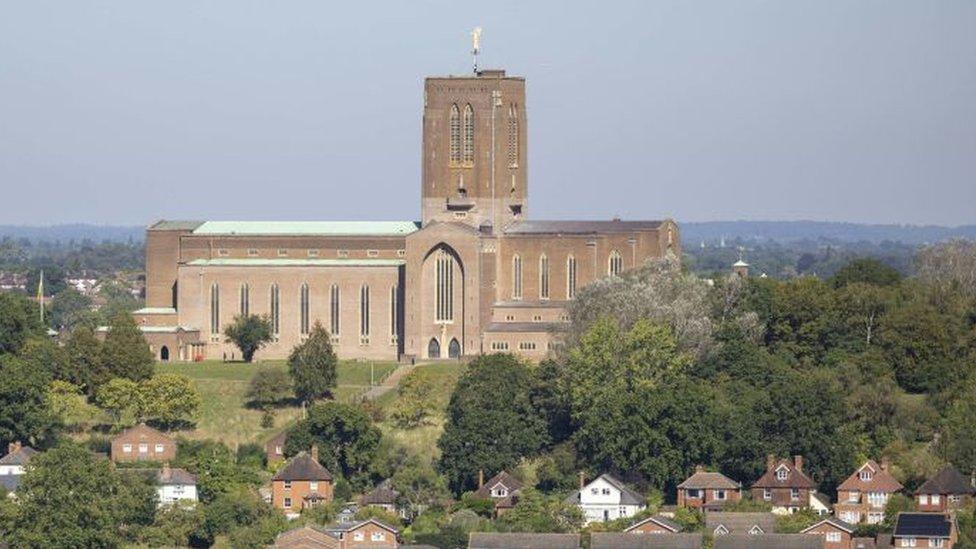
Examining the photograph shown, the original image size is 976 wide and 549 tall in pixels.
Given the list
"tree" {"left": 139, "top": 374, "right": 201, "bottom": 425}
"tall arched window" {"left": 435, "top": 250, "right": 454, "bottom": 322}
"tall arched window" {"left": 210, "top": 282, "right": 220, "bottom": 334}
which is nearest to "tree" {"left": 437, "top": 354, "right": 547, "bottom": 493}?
"tree" {"left": 139, "top": 374, "right": 201, "bottom": 425}

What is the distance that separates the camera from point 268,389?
9944 centimetres

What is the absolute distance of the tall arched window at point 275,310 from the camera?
113 meters

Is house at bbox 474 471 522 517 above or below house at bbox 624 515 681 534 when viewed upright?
above

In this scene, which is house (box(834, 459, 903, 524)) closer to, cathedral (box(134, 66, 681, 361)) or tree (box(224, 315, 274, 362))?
cathedral (box(134, 66, 681, 361))

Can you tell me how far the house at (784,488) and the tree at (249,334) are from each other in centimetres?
3011

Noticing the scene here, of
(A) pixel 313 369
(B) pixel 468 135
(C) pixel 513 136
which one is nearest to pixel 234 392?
(A) pixel 313 369

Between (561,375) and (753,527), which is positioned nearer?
(753,527)

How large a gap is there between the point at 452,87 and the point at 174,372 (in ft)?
58.2

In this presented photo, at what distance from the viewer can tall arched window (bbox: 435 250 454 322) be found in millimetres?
110062

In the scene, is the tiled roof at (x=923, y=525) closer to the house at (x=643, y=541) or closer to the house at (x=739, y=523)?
the house at (x=739, y=523)

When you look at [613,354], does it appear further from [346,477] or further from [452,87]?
[452,87]

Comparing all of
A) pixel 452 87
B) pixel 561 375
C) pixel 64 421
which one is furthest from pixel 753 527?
pixel 452 87

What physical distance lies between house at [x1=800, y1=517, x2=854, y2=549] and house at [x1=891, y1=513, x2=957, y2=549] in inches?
49.6

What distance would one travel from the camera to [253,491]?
88.8 m
